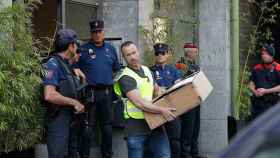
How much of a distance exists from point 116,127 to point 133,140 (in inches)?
80.9

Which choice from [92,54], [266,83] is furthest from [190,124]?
[92,54]

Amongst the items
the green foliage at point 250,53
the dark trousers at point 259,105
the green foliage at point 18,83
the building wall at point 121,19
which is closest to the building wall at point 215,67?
the green foliage at point 250,53

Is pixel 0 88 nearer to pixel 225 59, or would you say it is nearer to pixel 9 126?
pixel 9 126

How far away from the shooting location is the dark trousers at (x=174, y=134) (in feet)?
27.9

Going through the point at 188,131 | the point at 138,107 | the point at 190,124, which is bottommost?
the point at 188,131

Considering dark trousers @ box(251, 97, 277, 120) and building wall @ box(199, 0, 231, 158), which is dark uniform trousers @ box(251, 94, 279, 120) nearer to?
dark trousers @ box(251, 97, 277, 120)

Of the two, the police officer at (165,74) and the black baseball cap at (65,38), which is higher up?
the black baseball cap at (65,38)

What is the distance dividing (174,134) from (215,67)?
372 centimetres

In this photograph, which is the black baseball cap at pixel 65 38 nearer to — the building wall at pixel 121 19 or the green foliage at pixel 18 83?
the green foliage at pixel 18 83

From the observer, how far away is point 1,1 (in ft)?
24.4

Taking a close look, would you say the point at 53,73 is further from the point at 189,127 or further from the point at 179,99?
the point at 189,127

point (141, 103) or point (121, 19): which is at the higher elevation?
point (121, 19)

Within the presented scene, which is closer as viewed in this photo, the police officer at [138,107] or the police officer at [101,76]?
the police officer at [138,107]

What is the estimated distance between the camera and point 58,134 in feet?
23.7
